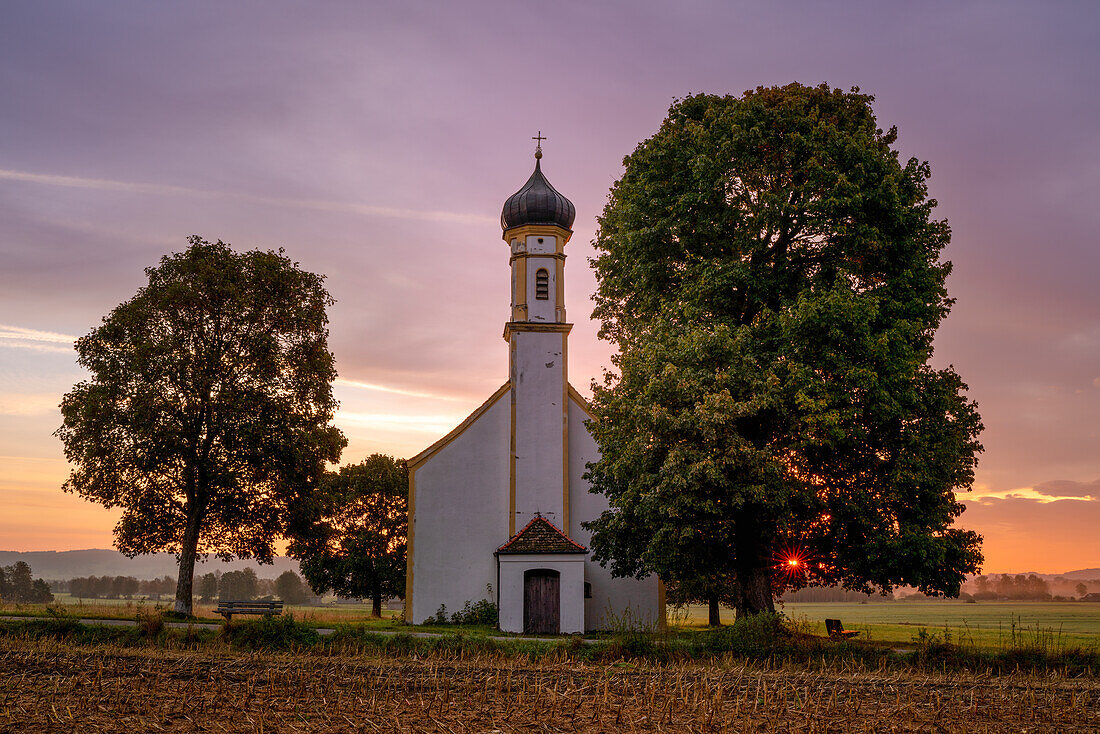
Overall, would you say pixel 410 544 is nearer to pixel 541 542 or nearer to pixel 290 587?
pixel 541 542

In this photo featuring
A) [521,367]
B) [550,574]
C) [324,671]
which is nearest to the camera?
[324,671]

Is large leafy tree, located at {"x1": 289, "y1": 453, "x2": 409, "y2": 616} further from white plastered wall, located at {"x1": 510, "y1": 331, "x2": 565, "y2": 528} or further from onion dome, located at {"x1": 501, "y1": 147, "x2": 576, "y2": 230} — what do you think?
onion dome, located at {"x1": 501, "y1": 147, "x2": 576, "y2": 230}

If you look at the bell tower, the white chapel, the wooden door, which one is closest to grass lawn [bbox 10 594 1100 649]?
the wooden door

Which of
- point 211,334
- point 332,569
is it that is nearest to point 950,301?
point 211,334

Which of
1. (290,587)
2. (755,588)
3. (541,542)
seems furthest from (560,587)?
(290,587)

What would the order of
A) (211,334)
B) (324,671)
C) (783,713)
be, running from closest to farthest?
1. (783,713)
2. (324,671)
3. (211,334)

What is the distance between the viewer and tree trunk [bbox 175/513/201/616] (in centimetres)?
2775

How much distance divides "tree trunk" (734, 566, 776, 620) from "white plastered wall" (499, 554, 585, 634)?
20.9 feet

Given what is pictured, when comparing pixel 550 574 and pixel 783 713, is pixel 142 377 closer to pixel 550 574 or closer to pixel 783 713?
pixel 550 574

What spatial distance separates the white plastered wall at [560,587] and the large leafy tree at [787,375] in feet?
8.21

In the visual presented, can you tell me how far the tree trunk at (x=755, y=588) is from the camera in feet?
72.7

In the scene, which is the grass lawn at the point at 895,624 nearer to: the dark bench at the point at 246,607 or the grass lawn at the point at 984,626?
the grass lawn at the point at 984,626

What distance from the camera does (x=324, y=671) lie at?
1423 cm

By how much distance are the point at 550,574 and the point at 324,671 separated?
14071 millimetres
